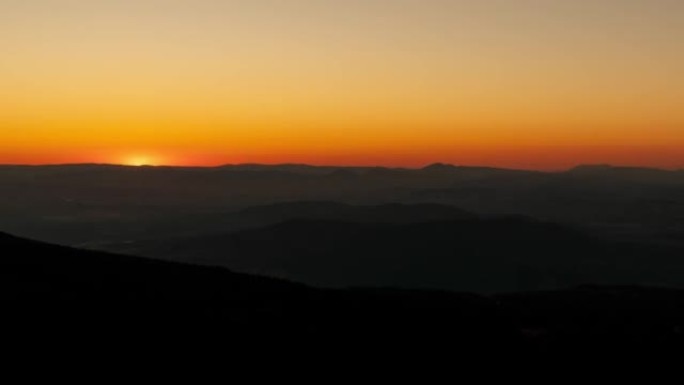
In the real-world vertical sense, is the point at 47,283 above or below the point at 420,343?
above

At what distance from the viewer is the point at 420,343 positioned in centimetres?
4841

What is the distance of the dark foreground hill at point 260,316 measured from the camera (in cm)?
4378

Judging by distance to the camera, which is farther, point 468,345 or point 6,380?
point 468,345

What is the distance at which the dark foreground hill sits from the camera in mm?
43781

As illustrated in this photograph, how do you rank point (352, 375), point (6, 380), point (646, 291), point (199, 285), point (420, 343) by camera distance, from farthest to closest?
point (646, 291) < point (199, 285) < point (420, 343) < point (352, 375) < point (6, 380)

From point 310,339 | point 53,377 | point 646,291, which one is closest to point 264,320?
point 310,339

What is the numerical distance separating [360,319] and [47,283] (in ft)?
69.6

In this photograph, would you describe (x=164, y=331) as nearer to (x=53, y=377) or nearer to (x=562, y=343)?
(x=53, y=377)

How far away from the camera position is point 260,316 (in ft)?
164

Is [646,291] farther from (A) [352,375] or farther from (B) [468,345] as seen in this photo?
(A) [352,375]

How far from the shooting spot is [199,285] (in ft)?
193

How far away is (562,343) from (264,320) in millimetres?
20674

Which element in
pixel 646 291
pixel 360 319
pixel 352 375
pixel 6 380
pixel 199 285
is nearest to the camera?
pixel 6 380

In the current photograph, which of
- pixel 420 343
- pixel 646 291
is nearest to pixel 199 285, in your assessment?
pixel 420 343
